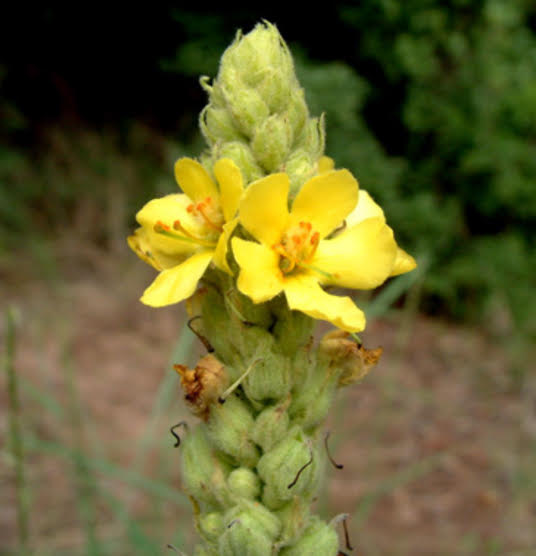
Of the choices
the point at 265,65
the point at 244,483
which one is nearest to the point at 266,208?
the point at 265,65

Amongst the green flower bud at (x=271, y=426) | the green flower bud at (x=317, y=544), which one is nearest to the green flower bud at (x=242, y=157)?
the green flower bud at (x=271, y=426)

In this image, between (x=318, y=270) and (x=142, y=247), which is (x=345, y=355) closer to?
(x=318, y=270)

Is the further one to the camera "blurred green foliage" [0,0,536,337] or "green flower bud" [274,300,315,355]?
"blurred green foliage" [0,0,536,337]

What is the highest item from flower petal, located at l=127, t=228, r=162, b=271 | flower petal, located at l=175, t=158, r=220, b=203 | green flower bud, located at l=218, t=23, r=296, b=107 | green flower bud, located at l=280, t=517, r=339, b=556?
green flower bud, located at l=218, t=23, r=296, b=107

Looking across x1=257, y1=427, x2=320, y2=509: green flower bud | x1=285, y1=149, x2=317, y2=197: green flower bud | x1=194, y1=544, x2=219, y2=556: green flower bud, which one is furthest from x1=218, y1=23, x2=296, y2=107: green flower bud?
x1=194, y1=544, x2=219, y2=556: green flower bud

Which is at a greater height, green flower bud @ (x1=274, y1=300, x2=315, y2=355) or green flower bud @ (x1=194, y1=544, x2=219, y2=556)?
green flower bud @ (x1=274, y1=300, x2=315, y2=355)

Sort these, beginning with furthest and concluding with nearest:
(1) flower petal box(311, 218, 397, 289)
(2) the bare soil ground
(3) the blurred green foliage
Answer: (3) the blurred green foliage < (2) the bare soil ground < (1) flower petal box(311, 218, 397, 289)

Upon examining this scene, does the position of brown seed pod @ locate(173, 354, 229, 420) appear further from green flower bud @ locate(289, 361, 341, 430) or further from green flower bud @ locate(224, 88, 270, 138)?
green flower bud @ locate(224, 88, 270, 138)

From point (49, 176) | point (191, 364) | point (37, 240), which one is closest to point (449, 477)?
point (191, 364)
